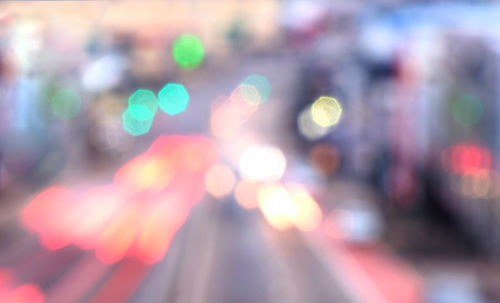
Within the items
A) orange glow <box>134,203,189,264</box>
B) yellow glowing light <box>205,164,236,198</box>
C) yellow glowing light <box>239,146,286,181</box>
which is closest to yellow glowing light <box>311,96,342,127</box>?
yellow glowing light <box>239,146,286,181</box>

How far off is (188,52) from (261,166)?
7494 millimetres

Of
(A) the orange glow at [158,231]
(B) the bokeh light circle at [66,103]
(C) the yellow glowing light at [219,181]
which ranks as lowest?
(A) the orange glow at [158,231]

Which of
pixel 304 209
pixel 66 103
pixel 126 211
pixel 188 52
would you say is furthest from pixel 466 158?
pixel 66 103

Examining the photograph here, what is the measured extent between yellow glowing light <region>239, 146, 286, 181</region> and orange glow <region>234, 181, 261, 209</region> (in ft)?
0.69

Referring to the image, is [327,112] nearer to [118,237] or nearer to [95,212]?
[95,212]

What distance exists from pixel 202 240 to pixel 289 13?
302 inches

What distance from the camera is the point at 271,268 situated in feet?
60.8

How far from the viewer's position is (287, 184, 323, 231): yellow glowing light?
22797 mm

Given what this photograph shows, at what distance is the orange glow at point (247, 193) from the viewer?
81.9 feet

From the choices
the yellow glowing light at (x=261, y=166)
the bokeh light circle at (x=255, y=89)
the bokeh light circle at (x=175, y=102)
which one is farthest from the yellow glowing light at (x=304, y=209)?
the bokeh light circle at (x=175, y=102)

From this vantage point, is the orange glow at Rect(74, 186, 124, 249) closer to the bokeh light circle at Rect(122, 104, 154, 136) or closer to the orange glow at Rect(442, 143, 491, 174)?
the bokeh light circle at Rect(122, 104, 154, 136)

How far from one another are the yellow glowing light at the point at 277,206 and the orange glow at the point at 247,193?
0.62 feet

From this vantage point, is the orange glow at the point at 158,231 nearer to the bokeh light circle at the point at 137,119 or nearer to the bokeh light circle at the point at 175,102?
the bokeh light circle at the point at 137,119

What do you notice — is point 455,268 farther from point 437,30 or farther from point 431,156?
point 437,30
